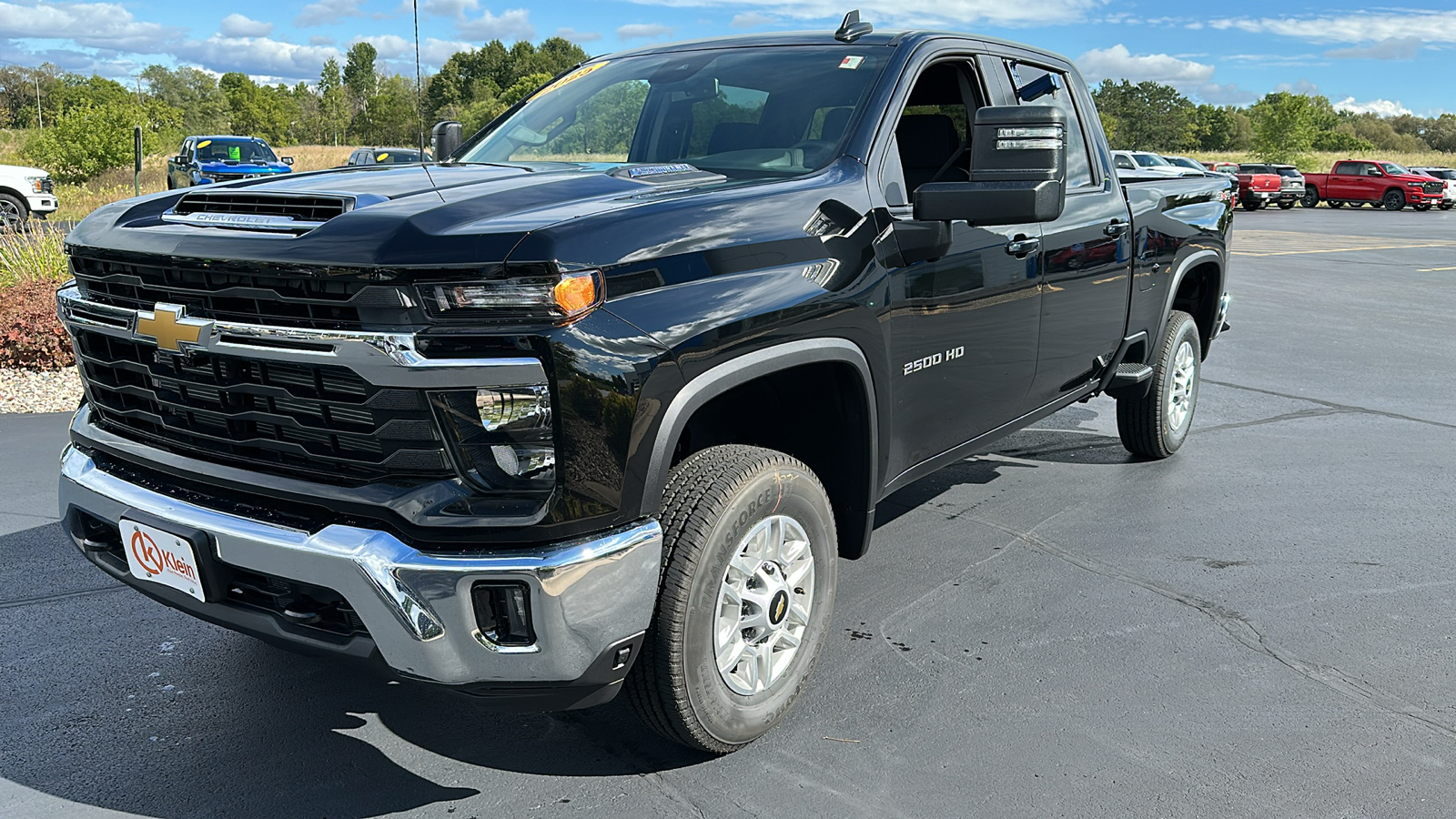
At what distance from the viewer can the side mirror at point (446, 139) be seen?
4594 millimetres

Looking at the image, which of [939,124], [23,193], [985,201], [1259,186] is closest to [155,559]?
[985,201]

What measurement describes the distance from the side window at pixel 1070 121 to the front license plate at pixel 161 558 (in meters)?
3.40

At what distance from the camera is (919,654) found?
146 inches

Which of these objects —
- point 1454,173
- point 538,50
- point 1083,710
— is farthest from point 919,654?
point 538,50

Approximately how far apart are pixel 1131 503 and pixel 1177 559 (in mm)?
796

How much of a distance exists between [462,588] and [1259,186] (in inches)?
1638

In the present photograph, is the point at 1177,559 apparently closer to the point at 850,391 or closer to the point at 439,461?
the point at 850,391

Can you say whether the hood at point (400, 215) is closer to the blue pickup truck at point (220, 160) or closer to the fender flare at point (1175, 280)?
the fender flare at point (1175, 280)

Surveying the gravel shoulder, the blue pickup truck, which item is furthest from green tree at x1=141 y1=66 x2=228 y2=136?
the gravel shoulder

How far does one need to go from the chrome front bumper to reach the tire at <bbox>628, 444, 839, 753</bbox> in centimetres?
15

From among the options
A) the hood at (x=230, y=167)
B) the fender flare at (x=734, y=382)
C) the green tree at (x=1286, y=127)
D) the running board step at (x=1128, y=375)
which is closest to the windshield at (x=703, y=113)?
the fender flare at (x=734, y=382)

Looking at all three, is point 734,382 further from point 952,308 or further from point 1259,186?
point 1259,186

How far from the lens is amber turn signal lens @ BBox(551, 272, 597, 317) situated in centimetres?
237

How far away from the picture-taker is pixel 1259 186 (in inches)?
1521
